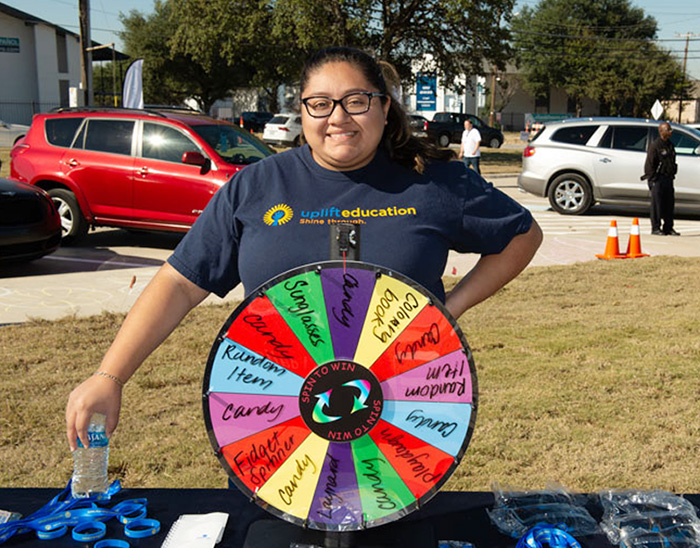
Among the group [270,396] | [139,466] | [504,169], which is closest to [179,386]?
[139,466]

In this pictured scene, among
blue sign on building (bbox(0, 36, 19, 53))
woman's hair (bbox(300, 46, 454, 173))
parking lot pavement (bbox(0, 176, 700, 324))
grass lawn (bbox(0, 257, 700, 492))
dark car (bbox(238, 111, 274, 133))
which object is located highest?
blue sign on building (bbox(0, 36, 19, 53))

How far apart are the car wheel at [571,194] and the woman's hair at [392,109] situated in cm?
1311

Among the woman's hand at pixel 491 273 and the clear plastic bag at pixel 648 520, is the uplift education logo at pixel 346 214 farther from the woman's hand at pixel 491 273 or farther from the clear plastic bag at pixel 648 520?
the clear plastic bag at pixel 648 520

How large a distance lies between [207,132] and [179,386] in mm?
5949

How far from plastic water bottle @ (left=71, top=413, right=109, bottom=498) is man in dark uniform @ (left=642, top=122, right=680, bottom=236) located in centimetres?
1163

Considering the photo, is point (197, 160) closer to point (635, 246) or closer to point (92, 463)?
point (635, 246)

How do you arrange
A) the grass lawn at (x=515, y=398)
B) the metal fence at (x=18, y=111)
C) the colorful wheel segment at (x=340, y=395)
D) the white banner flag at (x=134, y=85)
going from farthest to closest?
1. the metal fence at (x=18, y=111)
2. the white banner flag at (x=134, y=85)
3. the grass lawn at (x=515, y=398)
4. the colorful wheel segment at (x=340, y=395)

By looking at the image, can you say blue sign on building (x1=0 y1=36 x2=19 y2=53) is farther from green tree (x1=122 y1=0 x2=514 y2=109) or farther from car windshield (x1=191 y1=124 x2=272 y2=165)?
car windshield (x1=191 y1=124 x2=272 y2=165)

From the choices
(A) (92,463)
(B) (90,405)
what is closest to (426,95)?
(A) (92,463)

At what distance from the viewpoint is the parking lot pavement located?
740 centimetres

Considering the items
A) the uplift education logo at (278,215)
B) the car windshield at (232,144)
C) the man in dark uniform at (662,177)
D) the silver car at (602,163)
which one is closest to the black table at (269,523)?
the uplift education logo at (278,215)

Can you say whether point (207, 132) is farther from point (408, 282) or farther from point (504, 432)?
point (408, 282)

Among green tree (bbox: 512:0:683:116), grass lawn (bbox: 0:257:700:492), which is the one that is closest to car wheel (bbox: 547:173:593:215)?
grass lawn (bbox: 0:257:700:492)

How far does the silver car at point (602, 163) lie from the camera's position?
13.9m
